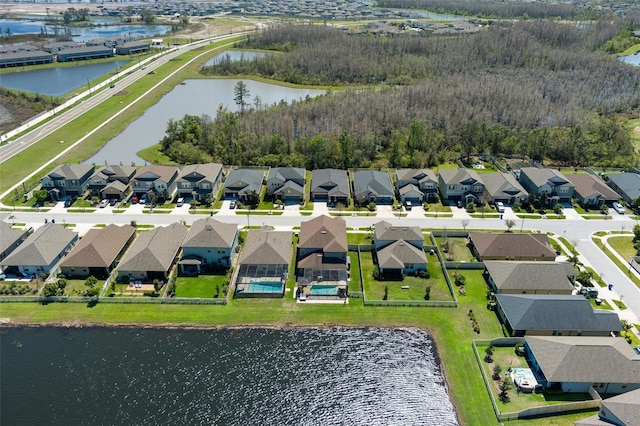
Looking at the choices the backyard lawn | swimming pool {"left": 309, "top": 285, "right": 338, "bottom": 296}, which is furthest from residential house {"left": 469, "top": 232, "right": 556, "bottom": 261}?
swimming pool {"left": 309, "top": 285, "right": 338, "bottom": 296}

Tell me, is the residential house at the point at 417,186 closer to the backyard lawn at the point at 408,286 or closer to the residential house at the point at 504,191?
the residential house at the point at 504,191

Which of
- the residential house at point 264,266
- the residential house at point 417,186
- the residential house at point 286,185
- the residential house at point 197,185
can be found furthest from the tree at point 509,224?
the residential house at point 197,185

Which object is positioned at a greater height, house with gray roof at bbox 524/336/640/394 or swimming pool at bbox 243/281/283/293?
house with gray roof at bbox 524/336/640/394

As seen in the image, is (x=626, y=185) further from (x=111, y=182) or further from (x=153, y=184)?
(x=111, y=182)

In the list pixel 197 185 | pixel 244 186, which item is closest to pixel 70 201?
Answer: pixel 197 185

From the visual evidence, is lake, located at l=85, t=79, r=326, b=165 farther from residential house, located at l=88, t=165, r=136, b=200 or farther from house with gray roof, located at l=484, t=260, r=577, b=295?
house with gray roof, located at l=484, t=260, r=577, b=295

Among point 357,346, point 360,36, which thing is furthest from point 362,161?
point 360,36
